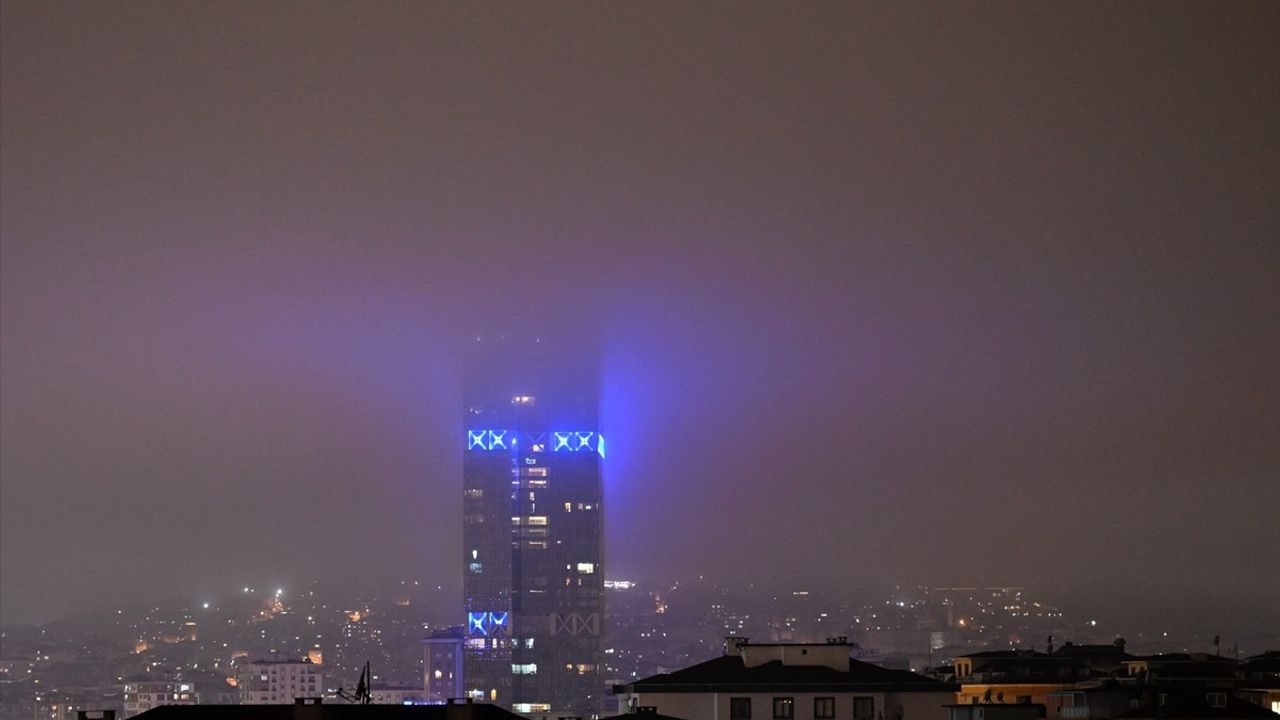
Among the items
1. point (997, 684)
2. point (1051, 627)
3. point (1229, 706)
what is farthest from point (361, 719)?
point (1051, 627)

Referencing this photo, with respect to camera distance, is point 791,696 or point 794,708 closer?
point 794,708

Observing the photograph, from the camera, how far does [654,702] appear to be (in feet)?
222

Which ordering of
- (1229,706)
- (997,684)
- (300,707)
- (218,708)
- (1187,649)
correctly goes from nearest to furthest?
(300,707) < (218,708) < (1229,706) < (997,684) < (1187,649)

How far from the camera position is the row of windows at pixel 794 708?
67.4 meters

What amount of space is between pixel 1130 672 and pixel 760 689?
2681 centimetres

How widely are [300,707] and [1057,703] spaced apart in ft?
→ 106

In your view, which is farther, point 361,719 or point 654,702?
point 654,702

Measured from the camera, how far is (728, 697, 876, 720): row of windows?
67438mm

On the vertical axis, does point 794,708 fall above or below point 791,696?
below

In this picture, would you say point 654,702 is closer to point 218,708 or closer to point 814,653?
point 814,653

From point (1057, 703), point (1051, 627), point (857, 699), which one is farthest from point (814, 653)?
point (1051, 627)

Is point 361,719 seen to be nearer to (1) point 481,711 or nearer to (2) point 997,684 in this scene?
(1) point 481,711

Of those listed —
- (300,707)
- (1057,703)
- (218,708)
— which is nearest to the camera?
(300,707)

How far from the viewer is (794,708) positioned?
67625 mm
